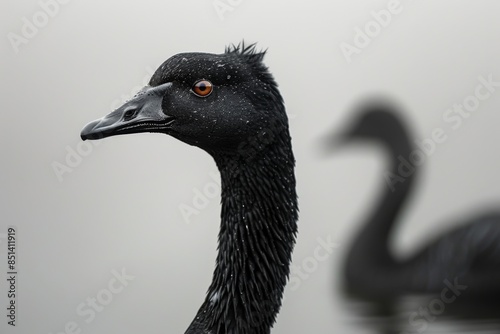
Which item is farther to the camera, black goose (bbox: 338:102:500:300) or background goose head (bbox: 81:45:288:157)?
black goose (bbox: 338:102:500:300)

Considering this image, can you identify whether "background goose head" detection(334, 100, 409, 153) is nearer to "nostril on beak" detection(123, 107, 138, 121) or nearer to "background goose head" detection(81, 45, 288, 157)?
"background goose head" detection(81, 45, 288, 157)

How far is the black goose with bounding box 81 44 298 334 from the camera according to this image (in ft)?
4.65

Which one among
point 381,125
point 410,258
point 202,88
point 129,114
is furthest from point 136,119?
point 410,258

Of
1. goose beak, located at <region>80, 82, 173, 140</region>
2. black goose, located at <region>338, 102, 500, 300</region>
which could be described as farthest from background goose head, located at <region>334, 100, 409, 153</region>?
goose beak, located at <region>80, 82, 173, 140</region>

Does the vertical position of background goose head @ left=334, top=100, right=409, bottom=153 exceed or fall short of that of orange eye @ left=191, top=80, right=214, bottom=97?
it exceeds it

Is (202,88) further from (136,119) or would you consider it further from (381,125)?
(381,125)

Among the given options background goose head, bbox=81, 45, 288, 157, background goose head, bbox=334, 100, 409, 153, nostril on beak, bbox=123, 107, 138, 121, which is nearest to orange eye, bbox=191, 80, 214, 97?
background goose head, bbox=81, 45, 288, 157

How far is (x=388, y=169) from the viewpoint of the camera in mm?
2125

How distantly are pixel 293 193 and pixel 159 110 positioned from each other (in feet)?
1.30

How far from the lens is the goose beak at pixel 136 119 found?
54.2 inches

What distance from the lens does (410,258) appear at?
213cm

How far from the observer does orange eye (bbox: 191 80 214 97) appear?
1418 mm

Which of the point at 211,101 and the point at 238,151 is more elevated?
the point at 211,101

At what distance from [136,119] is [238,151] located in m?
0.26
